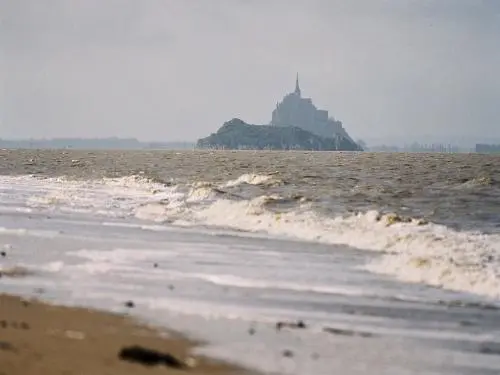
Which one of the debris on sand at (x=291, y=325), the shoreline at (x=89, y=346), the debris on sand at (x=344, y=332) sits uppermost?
the shoreline at (x=89, y=346)

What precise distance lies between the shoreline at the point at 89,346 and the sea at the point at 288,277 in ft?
1.22

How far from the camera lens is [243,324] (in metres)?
10.6

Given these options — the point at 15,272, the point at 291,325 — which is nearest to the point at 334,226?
the point at 15,272

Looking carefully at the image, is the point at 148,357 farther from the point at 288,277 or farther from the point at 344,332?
the point at 288,277

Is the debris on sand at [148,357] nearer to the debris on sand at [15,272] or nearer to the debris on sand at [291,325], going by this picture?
the debris on sand at [291,325]

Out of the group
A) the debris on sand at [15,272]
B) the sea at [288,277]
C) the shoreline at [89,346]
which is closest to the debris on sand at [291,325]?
the sea at [288,277]

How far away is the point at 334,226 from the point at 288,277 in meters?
10.3

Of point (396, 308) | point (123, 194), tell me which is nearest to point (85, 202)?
point (123, 194)

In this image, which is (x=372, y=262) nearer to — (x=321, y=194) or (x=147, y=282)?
(x=147, y=282)

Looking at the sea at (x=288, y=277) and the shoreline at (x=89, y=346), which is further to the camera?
the sea at (x=288, y=277)

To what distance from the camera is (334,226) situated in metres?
25.0

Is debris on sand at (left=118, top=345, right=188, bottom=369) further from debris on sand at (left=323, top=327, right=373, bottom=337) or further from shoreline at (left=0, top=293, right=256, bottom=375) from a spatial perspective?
debris on sand at (left=323, top=327, right=373, bottom=337)

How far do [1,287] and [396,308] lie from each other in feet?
21.8

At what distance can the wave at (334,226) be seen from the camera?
16.1 meters
